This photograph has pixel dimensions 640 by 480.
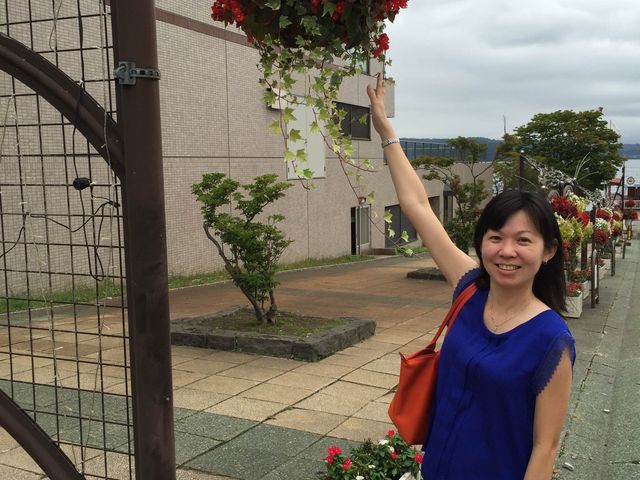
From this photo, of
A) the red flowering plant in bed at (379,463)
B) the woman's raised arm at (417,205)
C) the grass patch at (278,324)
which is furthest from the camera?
the grass patch at (278,324)

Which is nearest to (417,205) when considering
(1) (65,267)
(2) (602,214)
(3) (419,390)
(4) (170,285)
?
(3) (419,390)

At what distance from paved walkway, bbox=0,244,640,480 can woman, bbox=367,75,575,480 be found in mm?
2133

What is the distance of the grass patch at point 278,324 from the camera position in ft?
24.5

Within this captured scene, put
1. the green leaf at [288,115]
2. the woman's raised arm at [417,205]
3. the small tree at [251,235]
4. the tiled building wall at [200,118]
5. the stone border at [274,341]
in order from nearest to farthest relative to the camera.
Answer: the woman's raised arm at [417,205]
the green leaf at [288,115]
the stone border at [274,341]
the small tree at [251,235]
the tiled building wall at [200,118]

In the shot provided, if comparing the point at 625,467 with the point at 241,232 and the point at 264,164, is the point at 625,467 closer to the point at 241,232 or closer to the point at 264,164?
the point at 241,232

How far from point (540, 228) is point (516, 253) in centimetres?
12

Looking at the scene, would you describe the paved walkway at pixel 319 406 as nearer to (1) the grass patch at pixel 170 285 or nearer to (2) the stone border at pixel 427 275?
(1) the grass patch at pixel 170 285

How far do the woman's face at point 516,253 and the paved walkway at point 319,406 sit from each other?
2.41 metres

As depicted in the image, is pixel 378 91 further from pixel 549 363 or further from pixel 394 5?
pixel 549 363

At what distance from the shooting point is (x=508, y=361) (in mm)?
1852

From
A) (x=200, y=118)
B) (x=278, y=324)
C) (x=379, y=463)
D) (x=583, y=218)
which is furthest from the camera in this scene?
(x=200, y=118)

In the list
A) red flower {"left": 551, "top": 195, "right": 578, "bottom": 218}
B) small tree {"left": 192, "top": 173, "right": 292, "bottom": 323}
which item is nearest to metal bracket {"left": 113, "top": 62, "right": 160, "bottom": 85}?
small tree {"left": 192, "top": 173, "right": 292, "bottom": 323}

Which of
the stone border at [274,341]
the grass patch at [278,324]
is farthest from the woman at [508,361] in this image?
the grass patch at [278,324]

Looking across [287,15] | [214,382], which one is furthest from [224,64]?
[287,15]
